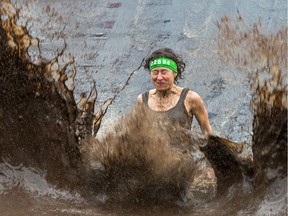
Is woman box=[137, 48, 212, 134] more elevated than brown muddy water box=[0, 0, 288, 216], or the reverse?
woman box=[137, 48, 212, 134]

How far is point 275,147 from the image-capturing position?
3.44 metres

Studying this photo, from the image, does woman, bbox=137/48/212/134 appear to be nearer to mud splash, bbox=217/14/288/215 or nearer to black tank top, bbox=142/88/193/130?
black tank top, bbox=142/88/193/130

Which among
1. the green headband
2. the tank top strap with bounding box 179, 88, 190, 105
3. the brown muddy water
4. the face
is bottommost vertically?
the brown muddy water

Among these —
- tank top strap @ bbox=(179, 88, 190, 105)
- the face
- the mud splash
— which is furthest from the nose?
the mud splash

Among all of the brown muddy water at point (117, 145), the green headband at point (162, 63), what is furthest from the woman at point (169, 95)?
the brown muddy water at point (117, 145)

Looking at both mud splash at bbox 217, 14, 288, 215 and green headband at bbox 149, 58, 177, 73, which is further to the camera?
green headband at bbox 149, 58, 177, 73

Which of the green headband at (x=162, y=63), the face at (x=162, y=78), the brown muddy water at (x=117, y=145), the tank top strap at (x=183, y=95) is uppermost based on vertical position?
the green headband at (x=162, y=63)

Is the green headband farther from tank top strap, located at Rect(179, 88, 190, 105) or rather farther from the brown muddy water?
the brown muddy water

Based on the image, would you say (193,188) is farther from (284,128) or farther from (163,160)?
(284,128)

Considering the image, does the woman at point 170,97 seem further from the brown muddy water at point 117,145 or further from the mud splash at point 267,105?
the mud splash at point 267,105

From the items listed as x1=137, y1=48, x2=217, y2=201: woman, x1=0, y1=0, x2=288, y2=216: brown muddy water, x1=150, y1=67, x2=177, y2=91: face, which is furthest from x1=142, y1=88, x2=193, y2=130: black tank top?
x1=0, y1=0, x2=288, y2=216: brown muddy water

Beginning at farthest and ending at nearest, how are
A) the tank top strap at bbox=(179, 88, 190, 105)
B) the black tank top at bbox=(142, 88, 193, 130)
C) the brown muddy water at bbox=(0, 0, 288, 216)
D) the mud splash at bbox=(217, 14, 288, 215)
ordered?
1. the tank top strap at bbox=(179, 88, 190, 105)
2. the black tank top at bbox=(142, 88, 193, 130)
3. the brown muddy water at bbox=(0, 0, 288, 216)
4. the mud splash at bbox=(217, 14, 288, 215)

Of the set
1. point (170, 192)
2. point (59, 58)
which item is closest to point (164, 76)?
point (59, 58)

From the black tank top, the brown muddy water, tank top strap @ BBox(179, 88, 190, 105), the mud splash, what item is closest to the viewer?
the mud splash
